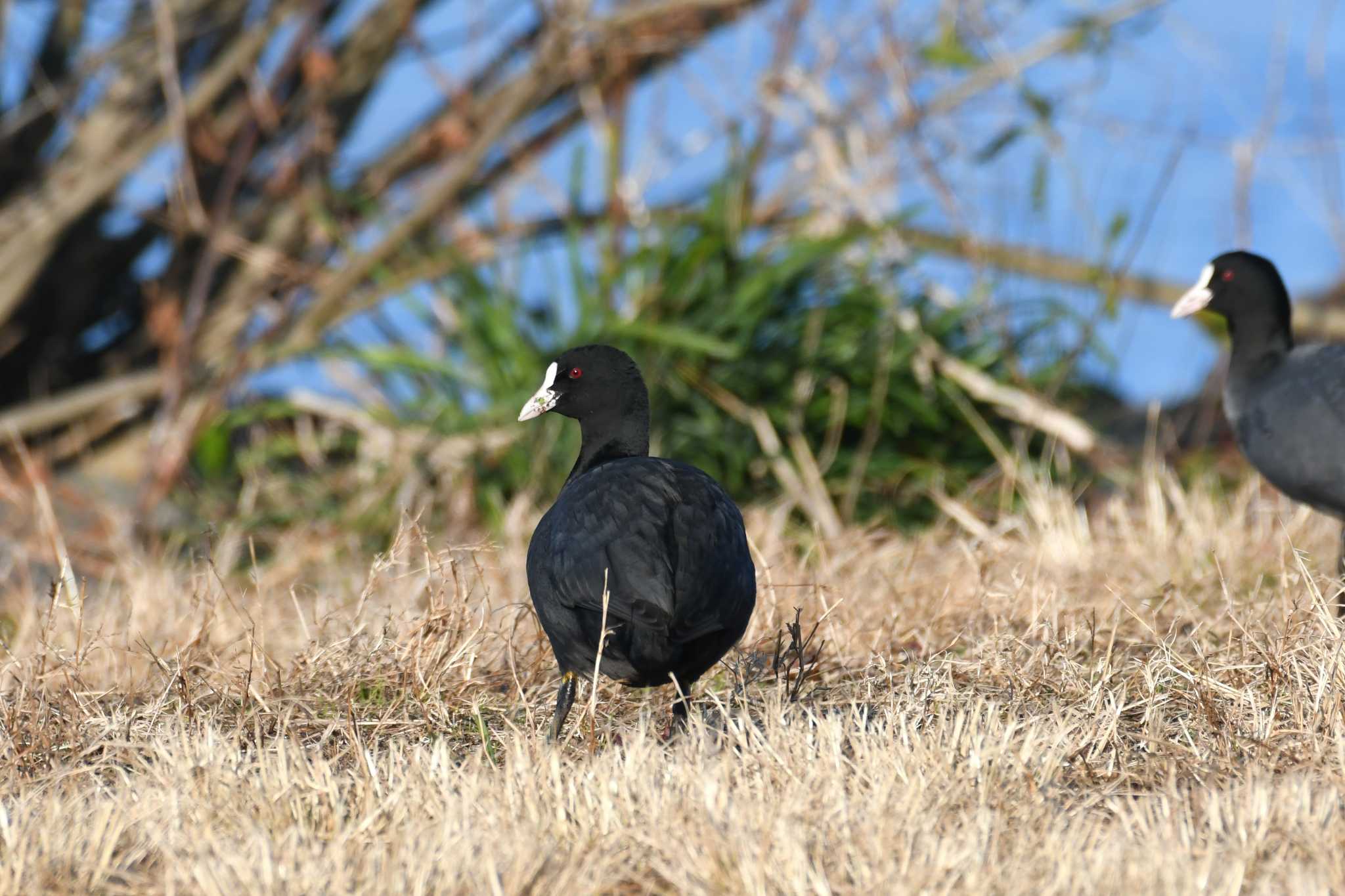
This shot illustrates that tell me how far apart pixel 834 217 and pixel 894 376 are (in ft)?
2.61

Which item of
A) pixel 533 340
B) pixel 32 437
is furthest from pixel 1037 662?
pixel 32 437

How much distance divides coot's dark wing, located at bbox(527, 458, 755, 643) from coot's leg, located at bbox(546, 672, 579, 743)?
0.19 m

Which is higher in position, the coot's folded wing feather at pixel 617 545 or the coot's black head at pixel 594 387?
the coot's black head at pixel 594 387

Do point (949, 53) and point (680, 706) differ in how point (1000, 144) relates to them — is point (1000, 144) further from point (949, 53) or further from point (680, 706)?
point (680, 706)

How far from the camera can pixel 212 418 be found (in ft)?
21.7

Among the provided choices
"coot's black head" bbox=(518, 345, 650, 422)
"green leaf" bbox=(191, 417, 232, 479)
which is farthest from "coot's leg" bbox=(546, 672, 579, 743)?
"green leaf" bbox=(191, 417, 232, 479)

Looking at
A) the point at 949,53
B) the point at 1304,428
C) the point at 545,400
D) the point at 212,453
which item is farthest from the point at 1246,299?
the point at 212,453

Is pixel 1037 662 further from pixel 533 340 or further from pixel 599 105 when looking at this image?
pixel 599 105

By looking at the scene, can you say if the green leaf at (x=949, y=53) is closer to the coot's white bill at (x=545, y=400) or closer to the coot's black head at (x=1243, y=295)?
the coot's black head at (x=1243, y=295)

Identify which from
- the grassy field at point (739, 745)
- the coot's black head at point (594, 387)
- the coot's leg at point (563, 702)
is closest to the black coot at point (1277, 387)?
the grassy field at point (739, 745)

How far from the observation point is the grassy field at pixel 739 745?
220 centimetres

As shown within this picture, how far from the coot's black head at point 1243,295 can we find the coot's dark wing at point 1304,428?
0.71 feet

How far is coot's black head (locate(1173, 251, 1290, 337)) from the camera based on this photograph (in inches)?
192

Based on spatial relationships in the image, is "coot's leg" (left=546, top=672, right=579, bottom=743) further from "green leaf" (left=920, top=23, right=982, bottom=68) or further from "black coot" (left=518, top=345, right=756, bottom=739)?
"green leaf" (left=920, top=23, right=982, bottom=68)
